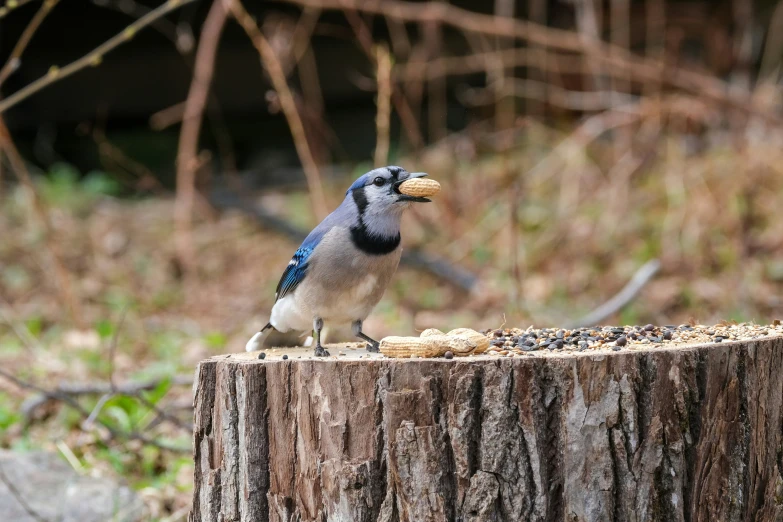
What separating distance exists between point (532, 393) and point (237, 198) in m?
4.58

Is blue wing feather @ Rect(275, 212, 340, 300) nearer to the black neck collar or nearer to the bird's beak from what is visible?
the black neck collar

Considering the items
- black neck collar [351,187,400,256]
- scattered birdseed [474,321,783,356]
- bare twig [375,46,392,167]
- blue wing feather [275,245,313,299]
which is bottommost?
scattered birdseed [474,321,783,356]

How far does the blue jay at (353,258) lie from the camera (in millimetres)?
2549

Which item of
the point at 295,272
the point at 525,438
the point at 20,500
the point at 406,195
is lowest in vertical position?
the point at 20,500

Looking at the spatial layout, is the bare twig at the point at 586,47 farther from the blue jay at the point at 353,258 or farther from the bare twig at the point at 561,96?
the blue jay at the point at 353,258

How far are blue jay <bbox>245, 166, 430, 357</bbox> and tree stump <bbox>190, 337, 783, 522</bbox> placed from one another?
631mm

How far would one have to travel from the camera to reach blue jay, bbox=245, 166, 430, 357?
255 centimetres

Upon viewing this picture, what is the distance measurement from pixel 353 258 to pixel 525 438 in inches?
36.2

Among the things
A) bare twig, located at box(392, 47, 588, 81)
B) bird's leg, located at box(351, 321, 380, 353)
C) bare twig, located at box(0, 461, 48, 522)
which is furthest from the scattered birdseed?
bare twig, located at box(392, 47, 588, 81)

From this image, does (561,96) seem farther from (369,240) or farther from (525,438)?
(525,438)

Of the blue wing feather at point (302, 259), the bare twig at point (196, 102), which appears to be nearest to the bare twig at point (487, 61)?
the bare twig at point (196, 102)

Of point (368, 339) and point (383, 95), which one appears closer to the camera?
point (368, 339)

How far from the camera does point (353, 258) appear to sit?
2.55 meters

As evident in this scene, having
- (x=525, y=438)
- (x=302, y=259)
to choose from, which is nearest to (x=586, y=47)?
(x=302, y=259)
